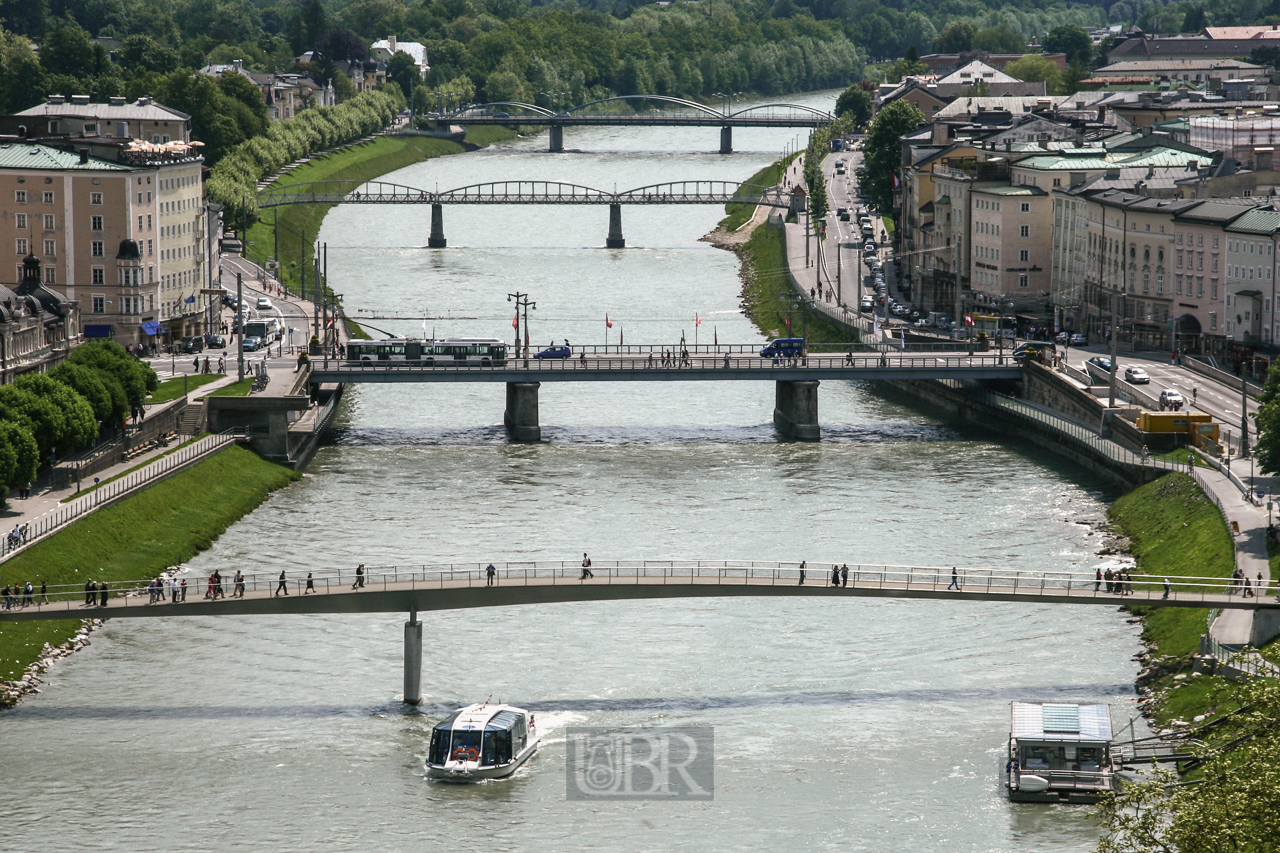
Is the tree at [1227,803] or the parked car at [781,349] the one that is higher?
the parked car at [781,349]

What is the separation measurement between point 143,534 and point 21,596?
16.0m

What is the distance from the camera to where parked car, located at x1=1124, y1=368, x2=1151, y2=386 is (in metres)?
96.9

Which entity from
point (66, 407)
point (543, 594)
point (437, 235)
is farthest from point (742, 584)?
point (437, 235)

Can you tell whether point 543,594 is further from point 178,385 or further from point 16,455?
point 178,385

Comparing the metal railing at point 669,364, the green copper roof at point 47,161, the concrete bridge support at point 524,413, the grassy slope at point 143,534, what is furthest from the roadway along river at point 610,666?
the green copper roof at point 47,161

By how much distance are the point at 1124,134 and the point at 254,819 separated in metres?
99.2

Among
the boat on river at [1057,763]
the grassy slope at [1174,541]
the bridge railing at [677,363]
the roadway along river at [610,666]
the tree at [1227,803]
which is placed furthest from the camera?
the bridge railing at [677,363]

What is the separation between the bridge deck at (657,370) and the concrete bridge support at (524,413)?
2.11 feet

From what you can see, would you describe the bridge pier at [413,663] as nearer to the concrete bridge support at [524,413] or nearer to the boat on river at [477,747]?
the boat on river at [477,747]

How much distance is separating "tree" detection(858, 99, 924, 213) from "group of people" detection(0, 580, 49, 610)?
105291mm

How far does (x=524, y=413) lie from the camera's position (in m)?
98.2

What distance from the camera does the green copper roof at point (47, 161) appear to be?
11069cm

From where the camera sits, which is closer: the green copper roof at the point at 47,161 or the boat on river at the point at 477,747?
the boat on river at the point at 477,747

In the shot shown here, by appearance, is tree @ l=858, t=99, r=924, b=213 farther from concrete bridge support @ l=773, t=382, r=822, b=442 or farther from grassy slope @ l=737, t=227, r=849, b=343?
concrete bridge support @ l=773, t=382, r=822, b=442
